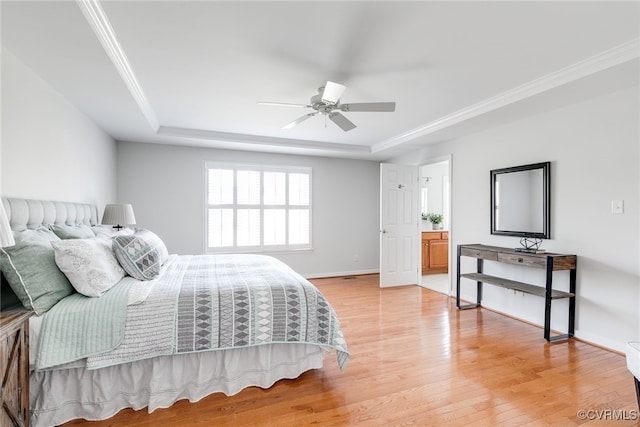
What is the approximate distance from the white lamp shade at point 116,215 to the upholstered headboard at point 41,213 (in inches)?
11.3

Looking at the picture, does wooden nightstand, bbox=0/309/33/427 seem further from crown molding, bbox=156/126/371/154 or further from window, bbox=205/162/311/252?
window, bbox=205/162/311/252

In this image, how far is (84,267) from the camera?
1877mm

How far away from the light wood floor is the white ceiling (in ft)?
7.51

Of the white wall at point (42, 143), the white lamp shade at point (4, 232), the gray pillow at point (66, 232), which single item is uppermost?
the white wall at point (42, 143)

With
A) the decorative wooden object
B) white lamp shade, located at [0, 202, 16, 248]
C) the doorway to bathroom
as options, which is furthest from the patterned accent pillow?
the decorative wooden object

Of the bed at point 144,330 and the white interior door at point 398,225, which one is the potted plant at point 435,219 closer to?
the white interior door at point 398,225

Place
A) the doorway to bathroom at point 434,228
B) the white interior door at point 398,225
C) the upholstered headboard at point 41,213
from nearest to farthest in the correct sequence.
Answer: the upholstered headboard at point 41,213
the white interior door at point 398,225
the doorway to bathroom at point 434,228

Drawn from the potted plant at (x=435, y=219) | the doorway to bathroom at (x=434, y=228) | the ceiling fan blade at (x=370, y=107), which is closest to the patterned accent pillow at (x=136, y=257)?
the ceiling fan blade at (x=370, y=107)

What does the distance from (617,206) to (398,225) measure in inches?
111

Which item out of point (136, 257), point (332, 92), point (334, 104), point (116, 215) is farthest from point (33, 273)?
point (334, 104)

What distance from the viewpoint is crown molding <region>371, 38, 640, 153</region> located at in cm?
218

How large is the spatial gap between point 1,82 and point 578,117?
464cm

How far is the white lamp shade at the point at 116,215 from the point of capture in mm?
3514

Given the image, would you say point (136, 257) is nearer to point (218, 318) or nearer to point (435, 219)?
point (218, 318)
